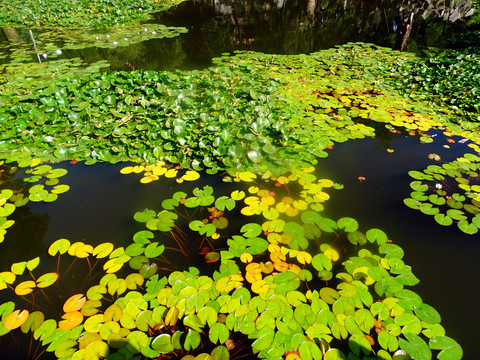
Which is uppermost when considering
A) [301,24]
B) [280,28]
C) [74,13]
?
[74,13]

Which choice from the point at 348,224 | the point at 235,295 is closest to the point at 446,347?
the point at 348,224

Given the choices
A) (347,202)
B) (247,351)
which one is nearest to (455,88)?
(347,202)

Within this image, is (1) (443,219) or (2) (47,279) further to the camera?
(1) (443,219)

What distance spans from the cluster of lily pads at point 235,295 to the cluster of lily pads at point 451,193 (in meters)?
0.72

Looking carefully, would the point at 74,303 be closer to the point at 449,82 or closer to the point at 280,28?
the point at 449,82

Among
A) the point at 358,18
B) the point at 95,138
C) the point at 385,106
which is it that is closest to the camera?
the point at 95,138

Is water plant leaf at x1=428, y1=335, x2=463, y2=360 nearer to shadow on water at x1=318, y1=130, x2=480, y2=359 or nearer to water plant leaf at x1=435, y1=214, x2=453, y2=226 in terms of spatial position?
shadow on water at x1=318, y1=130, x2=480, y2=359

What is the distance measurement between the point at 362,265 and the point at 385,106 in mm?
3488

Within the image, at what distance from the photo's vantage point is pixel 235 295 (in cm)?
190

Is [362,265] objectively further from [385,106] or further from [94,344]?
[385,106]

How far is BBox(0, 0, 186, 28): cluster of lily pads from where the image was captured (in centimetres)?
937

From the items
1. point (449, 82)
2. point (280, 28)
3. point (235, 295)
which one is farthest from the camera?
point (280, 28)

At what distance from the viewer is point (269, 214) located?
2531 millimetres

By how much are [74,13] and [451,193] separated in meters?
13.1
